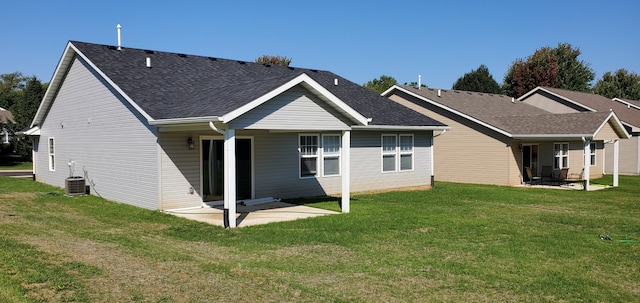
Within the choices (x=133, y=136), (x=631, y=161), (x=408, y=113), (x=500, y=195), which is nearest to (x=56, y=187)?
(x=133, y=136)

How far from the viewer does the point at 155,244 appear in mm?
8898

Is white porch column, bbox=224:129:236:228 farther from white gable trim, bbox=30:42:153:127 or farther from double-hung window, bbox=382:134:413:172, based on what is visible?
double-hung window, bbox=382:134:413:172

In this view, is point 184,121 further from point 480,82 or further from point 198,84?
point 480,82

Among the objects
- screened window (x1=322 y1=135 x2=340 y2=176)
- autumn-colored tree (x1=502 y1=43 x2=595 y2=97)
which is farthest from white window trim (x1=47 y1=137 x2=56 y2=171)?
autumn-colored tree (x1=502 y1=43 x2=595 y2=97)

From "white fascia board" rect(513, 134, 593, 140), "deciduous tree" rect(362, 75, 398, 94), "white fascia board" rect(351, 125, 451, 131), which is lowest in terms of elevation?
"white fascia board" rect(513, 134, 593, 140)

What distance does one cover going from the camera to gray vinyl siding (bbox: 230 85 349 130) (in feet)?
35.8

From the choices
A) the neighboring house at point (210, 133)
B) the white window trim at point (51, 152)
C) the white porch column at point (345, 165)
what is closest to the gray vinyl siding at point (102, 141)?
the neighboring house at point (210, 133)

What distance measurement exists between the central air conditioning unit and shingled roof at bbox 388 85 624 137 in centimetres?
1584

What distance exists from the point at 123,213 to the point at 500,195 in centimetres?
1215

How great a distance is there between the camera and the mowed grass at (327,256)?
20.2ft

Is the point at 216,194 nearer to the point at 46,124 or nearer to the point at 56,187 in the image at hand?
the point at 56,187

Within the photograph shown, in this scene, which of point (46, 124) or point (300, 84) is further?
point (46, 124)

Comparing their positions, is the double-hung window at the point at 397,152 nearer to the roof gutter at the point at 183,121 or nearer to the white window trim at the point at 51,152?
the roof gutter at the point at 183,121

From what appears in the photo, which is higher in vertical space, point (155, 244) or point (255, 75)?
point (255, 75)
